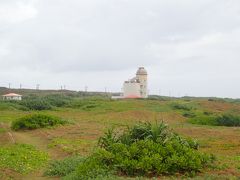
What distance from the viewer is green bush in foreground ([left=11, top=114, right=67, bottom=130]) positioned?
28297 mm

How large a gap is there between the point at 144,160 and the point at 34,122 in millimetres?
18462

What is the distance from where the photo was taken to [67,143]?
20.1 meters

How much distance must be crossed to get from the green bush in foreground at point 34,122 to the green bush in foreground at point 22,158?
904cm

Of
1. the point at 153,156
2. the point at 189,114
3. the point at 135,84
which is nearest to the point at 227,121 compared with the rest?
the point at 189,114

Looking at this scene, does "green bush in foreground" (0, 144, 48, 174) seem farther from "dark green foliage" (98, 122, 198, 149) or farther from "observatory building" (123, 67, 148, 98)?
"observatory building" (123, 67, 148, 98)

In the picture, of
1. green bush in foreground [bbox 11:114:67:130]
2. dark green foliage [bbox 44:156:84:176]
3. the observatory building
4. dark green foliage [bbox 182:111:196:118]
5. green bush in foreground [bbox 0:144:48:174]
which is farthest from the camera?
the observatory building

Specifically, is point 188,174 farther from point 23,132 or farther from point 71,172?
point 23,132

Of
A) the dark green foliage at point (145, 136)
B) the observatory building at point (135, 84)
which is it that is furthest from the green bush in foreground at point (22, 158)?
the observatory building at point (135, 84)

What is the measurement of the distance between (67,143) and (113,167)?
8.94 metres

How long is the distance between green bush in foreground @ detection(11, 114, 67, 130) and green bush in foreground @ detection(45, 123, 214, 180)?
54.2 feet

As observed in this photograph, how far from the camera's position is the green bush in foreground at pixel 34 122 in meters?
28.3

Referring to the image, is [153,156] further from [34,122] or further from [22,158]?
[34,122]

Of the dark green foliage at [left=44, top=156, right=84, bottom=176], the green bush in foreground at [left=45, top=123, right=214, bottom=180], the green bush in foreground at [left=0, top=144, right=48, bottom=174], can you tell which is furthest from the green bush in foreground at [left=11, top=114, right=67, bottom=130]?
the green bush in foreground at [left=45, top=123, right=214, bottom=180]

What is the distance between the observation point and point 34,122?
28.7 meters
